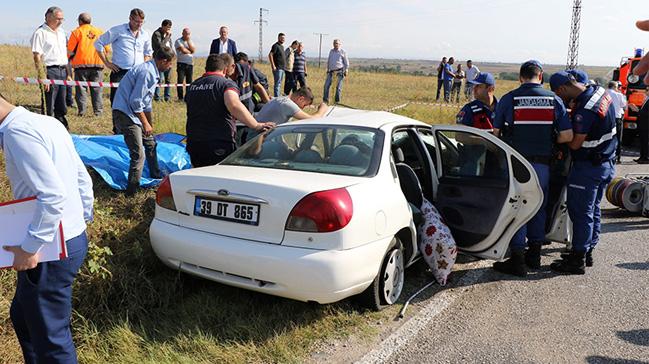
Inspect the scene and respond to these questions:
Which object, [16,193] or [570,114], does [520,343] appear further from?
[16,193]

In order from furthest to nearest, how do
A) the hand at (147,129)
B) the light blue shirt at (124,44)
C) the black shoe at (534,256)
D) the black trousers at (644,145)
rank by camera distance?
the black trousers at (644,145) → the light blue shirt at (124,44) → the hand at (147,129) → the black shoe at (534,256)

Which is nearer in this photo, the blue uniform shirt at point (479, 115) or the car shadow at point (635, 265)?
the car shadow at point (635, 265)

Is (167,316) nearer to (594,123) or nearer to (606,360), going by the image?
(606,360)

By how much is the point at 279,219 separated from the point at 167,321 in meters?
1.19

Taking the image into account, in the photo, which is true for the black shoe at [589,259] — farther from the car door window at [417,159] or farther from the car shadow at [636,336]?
the car door window at [417,159]

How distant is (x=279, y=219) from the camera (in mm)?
3586

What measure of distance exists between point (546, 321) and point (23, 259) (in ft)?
11.6

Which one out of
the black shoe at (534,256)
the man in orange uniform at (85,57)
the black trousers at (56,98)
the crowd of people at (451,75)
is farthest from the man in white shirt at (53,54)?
the crowd of people at (451,75)

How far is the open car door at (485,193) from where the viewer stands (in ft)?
15.6

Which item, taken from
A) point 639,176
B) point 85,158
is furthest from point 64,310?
point 639,176

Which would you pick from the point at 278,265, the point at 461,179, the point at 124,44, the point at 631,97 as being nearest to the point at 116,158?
the point at 124,44

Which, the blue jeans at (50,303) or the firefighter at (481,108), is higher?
the firefighter at (481,108)

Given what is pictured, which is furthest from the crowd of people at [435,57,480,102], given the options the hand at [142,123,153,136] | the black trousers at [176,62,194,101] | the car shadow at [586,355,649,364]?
the car shadow at [586,355,649,364]

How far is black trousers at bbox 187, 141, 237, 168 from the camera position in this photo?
18.3 ft
